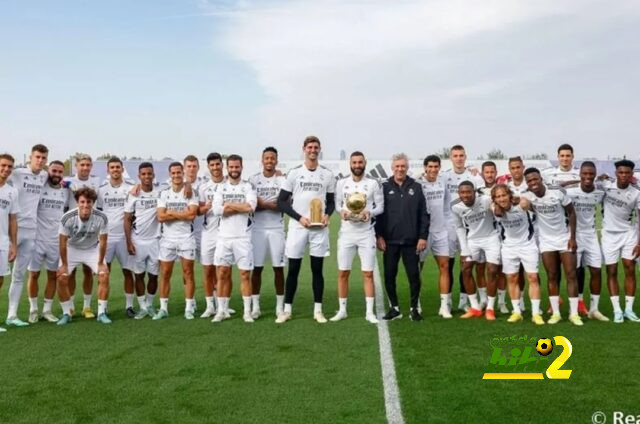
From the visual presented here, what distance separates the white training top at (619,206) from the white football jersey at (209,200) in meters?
4.94

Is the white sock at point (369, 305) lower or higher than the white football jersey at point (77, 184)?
lower

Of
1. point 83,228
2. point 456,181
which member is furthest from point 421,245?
point 83,228

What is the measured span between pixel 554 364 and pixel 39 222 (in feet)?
21.0

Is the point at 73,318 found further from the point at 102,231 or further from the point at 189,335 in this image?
the point at 189,335

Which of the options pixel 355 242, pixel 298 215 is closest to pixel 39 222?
pixel 298 215

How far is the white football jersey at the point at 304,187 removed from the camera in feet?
24.0

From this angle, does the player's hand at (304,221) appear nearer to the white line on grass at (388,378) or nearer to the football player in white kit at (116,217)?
the white line on grass at (388,378)

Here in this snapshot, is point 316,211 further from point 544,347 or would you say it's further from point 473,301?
point 544,347

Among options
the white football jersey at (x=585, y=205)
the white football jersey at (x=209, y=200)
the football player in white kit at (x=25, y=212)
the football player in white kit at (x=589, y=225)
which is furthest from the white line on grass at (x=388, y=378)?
the football player in white kit at (x=25, y=212)

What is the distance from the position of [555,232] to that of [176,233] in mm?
4818

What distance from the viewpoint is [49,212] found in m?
7.61

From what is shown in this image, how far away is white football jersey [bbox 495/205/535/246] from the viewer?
23.2ft

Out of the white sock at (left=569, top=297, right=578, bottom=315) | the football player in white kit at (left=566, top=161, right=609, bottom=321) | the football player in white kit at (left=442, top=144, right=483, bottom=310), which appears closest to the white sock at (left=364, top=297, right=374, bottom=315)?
the football player in white kit at (left=442, top=144, right=483, bottom=310)

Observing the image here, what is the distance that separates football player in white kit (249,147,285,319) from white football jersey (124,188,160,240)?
1358mm
